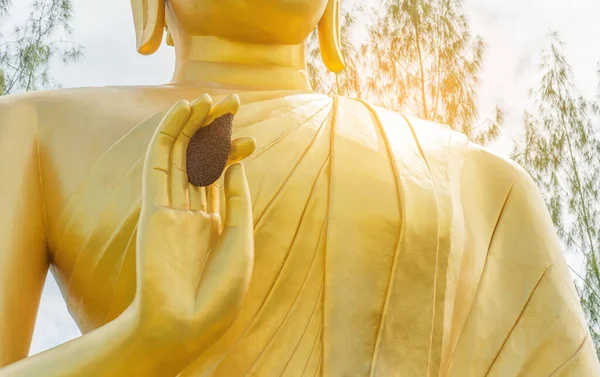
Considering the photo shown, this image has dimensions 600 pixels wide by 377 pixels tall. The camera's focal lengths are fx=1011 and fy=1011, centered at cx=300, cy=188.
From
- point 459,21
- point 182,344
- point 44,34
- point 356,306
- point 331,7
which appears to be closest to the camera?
point 182,344

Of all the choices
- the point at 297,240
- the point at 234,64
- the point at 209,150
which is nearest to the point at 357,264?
the point at 297,240

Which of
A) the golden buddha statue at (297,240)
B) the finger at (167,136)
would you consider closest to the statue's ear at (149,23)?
the golden buddha statue at (297,240)

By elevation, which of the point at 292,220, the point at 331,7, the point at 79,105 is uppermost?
the point at 331,7

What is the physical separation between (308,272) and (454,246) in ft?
1.17

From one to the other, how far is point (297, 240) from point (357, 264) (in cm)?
15

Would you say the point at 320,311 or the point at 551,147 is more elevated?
the point at 320,311

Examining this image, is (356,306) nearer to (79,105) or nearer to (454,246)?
(454,246)

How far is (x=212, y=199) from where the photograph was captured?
80.7 inches

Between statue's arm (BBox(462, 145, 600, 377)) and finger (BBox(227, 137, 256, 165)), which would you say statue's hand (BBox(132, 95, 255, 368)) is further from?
statue's arm (BBox(462, 145, 600, 377))

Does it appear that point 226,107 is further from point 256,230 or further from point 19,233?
point 19,233

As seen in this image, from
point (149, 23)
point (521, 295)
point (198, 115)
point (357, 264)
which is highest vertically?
point (149, 23)

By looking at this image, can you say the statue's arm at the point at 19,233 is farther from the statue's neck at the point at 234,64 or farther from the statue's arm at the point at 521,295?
the statue's arm at the point at 521,295

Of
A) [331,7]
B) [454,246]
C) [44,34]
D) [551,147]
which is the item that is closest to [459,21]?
[551,147]

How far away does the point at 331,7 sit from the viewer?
9.87 feet
